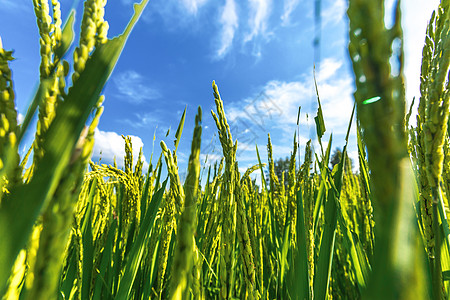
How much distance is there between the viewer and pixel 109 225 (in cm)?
163

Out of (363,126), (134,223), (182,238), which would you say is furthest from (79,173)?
(134,223)

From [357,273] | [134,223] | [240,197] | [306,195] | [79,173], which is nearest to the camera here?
[79,173]

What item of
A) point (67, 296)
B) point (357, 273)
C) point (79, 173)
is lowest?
point (67, 296)

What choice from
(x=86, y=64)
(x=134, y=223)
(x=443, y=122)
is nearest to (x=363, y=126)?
(x=86, y=64)

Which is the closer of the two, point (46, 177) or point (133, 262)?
point (46, 177)

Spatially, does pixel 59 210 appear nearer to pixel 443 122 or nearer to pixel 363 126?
pixel 363 126

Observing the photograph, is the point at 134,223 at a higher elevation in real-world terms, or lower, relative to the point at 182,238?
higher

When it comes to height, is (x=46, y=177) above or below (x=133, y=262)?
above

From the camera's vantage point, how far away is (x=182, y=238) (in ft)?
1.00

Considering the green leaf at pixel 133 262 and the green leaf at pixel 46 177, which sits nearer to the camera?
the green leaf at pixel 46 177

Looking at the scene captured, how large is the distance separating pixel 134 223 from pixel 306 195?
39.2 inches

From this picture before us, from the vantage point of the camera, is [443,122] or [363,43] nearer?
[363,43]

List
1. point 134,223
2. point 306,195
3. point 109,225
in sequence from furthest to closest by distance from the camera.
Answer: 1. point 109,225
2. point 134,223
3. point 306,195

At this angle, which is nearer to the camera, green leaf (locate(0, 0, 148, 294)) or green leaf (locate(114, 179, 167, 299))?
green leaf (locate(0, 0, 148, 294))
